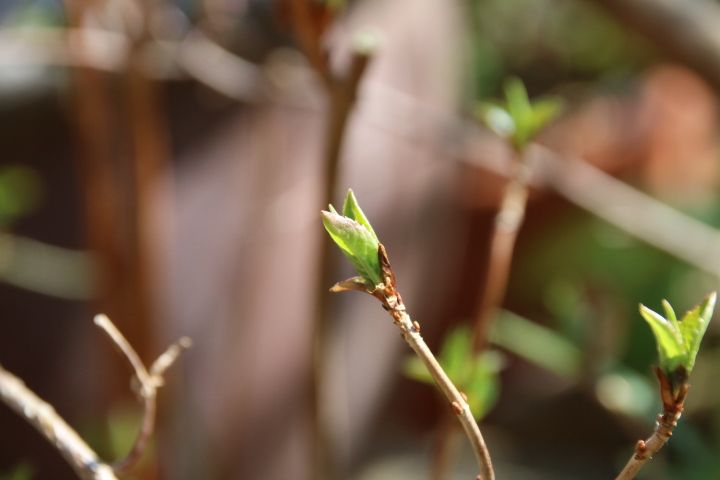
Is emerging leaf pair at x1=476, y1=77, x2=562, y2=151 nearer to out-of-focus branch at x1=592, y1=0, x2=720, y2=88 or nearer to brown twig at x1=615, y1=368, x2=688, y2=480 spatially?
brown twig at x1=615, y1=368, x2=688, y2=480

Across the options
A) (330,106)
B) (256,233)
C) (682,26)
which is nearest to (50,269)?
(256,233)

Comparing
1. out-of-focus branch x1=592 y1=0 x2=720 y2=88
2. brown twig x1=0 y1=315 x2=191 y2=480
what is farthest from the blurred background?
brown twig x1=0 y1=315 x2=191 y2=480

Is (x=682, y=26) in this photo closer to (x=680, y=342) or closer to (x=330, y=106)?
(x=330, y=106)

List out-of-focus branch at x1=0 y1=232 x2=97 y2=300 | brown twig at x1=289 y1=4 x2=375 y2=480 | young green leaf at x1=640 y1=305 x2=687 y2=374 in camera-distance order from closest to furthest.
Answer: young green leaf at x1=640 y1=305 x2=687 y2=374
brown twig at x1=289 y1=4 x2=375 y2=480
out-of-focus branch at x1=0 y1=232 x2=97 y2=300

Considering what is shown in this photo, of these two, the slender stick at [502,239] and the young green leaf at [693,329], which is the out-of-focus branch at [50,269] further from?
the young green leaf at [693,329]

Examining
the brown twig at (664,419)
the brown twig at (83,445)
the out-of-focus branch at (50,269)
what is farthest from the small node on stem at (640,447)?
the out-of-focus branch at (50,269)
